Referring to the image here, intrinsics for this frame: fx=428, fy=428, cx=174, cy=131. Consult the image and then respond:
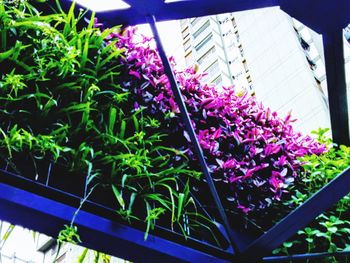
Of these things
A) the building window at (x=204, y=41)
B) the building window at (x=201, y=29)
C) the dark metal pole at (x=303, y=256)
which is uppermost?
the building window at (x=201, y=29)

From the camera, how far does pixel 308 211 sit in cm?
140

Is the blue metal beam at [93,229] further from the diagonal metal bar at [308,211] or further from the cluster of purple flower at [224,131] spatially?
Answer: the cluster of purple flower at [224,131]

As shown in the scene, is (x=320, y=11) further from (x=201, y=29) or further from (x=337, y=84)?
(x=201, y=29)

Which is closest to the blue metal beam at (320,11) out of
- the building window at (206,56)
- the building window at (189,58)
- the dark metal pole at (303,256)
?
the dark metal pole at (303,256)

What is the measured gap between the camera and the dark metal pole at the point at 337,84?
170cm

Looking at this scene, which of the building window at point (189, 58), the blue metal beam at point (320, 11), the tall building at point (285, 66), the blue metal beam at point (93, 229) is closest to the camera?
the blue metal beam at point (93, 229)

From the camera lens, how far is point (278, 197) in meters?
1.79

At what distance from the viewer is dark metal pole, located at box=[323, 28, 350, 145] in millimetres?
1698

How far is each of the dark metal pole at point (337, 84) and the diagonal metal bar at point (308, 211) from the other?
0.59m

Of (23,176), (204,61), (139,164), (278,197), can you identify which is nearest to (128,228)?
(139,164)

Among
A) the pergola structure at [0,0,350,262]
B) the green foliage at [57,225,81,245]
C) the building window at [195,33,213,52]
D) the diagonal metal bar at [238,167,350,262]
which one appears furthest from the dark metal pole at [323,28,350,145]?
the building window at [195,33,213,52]

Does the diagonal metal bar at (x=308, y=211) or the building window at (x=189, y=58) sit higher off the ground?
the building window at (x=189, y=58)

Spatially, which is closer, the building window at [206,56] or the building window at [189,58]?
the building window at [206,56]

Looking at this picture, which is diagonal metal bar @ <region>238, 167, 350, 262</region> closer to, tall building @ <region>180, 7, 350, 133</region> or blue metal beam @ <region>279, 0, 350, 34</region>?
blue metal beam @ <region>279, 0, 350, 34</region>
